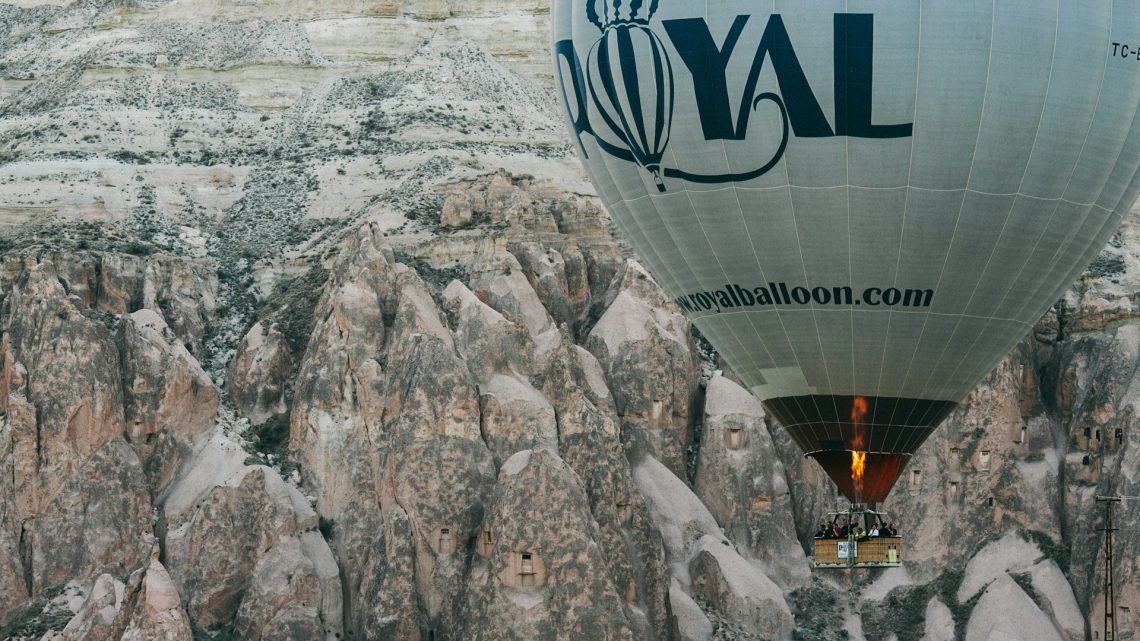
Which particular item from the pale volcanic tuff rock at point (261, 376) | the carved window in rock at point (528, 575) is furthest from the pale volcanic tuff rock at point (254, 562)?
the pale volcanic tuff rock at point (261, 376)

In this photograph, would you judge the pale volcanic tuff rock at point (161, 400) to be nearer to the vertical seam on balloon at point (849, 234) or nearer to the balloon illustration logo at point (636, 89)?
the balloon illustration logo at point (636, 89)

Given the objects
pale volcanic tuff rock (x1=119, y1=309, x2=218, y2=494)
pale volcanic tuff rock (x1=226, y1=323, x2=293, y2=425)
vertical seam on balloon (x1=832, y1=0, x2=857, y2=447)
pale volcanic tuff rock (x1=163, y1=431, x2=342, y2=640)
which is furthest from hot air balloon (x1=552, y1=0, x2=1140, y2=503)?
pale volcanic tuff rock (x1=226, y1=323, x2=293, y2=425)

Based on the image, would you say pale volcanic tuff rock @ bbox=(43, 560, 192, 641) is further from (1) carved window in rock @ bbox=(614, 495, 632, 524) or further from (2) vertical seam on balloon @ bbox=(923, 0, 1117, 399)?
(2) vertical seam on balloon @ bbox=(923, 0, 1117, 399)

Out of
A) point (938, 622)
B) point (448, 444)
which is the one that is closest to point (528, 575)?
point (448, 444)

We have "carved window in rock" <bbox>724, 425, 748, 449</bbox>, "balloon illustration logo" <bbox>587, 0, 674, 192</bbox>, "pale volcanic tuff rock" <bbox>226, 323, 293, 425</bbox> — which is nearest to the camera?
"balloon illustration logo" <bbox>587, 0, 674, 192</bbox>

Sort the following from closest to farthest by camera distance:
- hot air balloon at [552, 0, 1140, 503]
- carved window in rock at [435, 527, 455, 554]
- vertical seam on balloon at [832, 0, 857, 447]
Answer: hot air balloon at [552, 0, 1140, 503]
vertical seam on balloon at [832, 0, 857, 447]
carved window in rock at [435, 527, 455, 554]

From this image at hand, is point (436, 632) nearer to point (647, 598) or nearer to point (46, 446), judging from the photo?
point (647, 598)
